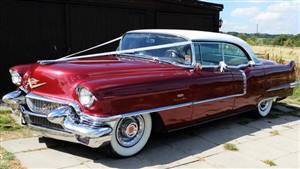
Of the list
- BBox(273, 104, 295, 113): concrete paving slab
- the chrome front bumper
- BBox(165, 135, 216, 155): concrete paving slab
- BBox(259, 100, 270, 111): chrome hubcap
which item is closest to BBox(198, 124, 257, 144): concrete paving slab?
BBox(165, 135, 216, 155): concrete paving slab

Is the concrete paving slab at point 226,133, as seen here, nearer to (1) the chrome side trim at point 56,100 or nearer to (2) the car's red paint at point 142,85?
(2) the car's red paint at point 142,85

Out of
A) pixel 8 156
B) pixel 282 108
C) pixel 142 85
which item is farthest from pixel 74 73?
pixel 282 108

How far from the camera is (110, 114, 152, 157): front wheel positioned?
4.67 m

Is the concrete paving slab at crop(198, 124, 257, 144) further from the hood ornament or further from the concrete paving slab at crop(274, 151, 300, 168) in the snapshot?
the hood ornament

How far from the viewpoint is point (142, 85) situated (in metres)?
4.76

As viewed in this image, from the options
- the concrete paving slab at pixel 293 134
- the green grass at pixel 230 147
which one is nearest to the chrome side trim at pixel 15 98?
the green grass at pixel 230 147

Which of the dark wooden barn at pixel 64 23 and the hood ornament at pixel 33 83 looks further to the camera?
the dark wooden barn at pixel 64 23

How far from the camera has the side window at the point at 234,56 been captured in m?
6.45

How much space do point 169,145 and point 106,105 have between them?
56.7 inches

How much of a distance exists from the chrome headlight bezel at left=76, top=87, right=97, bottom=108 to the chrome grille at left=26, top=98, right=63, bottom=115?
308mm

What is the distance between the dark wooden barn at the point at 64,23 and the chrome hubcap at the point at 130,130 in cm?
449

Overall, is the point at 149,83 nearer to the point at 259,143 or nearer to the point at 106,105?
the point at 106,105

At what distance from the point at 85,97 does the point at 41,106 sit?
692 millimetres

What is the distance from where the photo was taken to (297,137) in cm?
636
